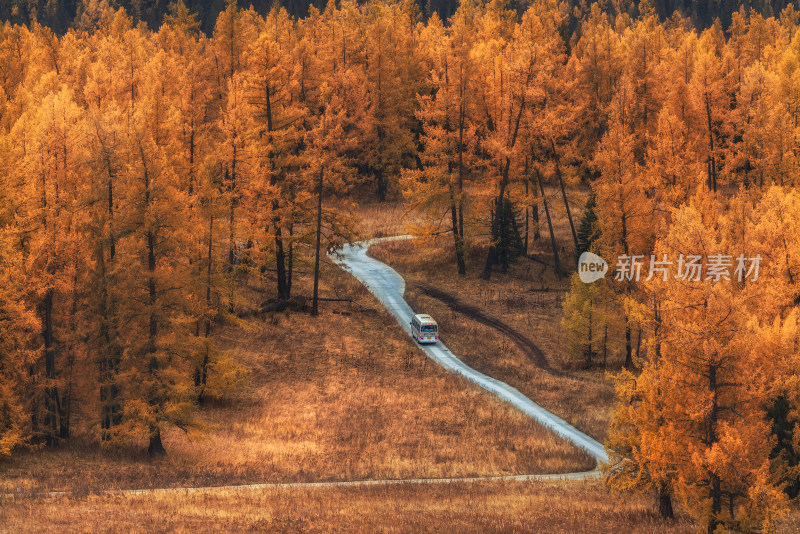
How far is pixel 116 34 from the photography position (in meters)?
81.4

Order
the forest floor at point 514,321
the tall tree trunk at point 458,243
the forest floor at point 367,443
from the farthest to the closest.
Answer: the tall tree trunk at point 458,243, the forest floor at point 514,321, the forest floor at point 367,443

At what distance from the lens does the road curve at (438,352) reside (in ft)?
121

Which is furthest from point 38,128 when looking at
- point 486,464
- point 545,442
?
point 545,442

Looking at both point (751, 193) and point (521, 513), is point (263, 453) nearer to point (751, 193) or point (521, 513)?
point (521, 513)

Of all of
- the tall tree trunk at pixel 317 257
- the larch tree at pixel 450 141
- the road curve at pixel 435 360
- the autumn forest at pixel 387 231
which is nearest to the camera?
the autumn forest at pixel 387 231

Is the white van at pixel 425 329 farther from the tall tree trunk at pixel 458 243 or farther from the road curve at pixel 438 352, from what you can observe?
the tall tree trunk at pixel 458 243

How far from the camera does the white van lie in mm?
48375

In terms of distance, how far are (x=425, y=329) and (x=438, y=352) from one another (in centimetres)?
151

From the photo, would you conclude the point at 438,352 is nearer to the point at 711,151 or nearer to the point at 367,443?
the point at 367,443

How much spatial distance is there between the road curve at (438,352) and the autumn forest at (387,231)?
144cm

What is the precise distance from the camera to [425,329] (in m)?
48.4

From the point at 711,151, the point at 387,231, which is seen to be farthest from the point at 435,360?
the point at 387,231

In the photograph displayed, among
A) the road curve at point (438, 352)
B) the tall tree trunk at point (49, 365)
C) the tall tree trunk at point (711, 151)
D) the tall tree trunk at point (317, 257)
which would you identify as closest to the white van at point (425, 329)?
the road curve at point (438, 352)

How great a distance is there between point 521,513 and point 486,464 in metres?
8.36
